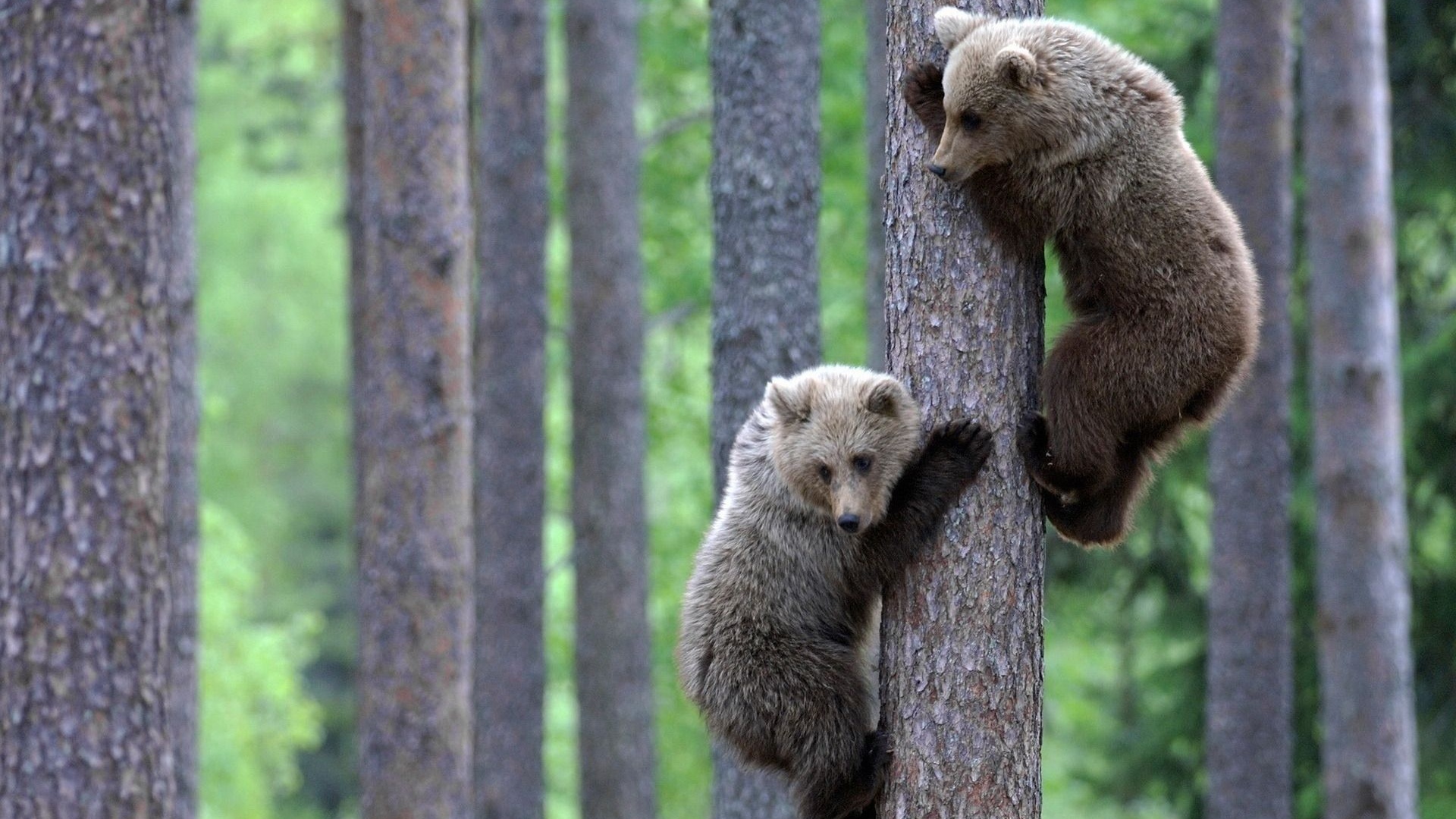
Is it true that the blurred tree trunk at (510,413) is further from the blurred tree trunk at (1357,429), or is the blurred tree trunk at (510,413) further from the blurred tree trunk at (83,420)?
the blurred tree trunk at (1357,429)

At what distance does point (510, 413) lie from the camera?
1141 cm

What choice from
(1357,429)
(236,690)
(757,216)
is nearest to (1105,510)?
(757,216)

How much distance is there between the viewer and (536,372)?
1154 centimetres

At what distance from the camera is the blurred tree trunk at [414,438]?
806cm

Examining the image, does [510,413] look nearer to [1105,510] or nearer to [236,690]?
[1105,510]

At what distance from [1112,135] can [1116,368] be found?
686mm

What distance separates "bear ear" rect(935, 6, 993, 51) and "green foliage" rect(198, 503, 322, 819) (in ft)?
48.6

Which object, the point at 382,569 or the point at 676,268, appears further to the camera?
the point at 676,268

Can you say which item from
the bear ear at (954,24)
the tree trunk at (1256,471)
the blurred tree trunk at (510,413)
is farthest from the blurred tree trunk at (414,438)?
the tree trunk at (1256,471)

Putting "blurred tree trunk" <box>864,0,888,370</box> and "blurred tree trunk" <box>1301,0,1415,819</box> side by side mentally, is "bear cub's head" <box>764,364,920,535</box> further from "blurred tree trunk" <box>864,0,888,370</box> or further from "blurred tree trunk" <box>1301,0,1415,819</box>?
"blurred tree trunk" <box>1301,0,1415,819</box>

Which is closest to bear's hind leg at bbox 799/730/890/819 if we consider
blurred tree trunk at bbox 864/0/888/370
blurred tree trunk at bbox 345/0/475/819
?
blurred tree trunk at bbox 345/0/475/819

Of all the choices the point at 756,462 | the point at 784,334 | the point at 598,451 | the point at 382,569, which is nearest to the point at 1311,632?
the point at 598,451

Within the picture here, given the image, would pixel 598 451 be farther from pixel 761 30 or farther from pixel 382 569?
pixel 761 30

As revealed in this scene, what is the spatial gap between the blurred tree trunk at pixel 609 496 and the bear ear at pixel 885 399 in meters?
7.56
